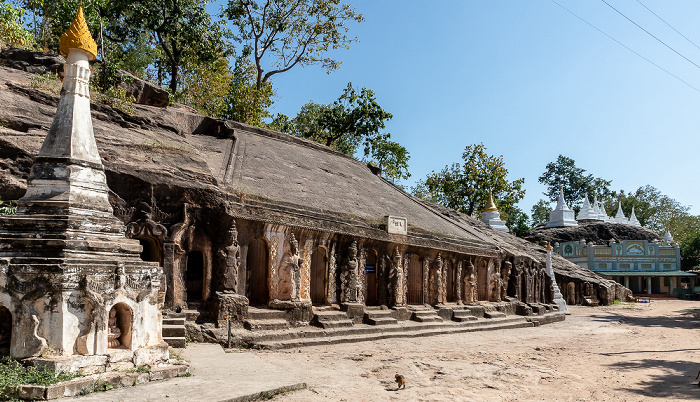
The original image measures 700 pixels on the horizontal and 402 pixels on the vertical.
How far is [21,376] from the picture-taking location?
240 inches

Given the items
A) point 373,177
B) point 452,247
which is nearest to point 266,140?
point 373,177

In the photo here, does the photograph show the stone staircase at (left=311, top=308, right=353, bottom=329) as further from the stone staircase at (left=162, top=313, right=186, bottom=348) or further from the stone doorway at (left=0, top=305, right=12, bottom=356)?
the stone doorway at (left=0, top=305, right=12, bottom=356)

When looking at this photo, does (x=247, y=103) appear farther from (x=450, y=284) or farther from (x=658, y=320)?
(x=658, y=320)

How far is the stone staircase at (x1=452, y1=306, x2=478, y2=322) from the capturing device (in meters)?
17.6

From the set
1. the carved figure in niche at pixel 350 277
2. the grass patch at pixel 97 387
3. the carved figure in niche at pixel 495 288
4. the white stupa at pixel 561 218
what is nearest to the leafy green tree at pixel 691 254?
the white stupa at pixel 561 218

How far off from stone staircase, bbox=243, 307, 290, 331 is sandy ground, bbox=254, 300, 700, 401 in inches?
33.9

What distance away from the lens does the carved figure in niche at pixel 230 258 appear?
38.6ft

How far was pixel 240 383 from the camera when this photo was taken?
718 centimetres

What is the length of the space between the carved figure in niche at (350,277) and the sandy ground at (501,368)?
1.72 m

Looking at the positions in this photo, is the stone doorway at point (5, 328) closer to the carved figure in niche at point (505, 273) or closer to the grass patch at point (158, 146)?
the grass patch at point (158, 146)

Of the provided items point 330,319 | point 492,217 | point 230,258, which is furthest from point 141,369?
point 492,217

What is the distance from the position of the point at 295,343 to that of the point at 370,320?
3.25m

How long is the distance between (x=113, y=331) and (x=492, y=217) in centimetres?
3126

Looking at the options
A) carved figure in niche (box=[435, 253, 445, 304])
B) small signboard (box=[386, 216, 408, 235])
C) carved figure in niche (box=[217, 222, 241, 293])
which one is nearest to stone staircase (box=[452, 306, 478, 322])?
carved figure in niche (box=[435, 253, 445, 304])
